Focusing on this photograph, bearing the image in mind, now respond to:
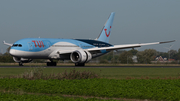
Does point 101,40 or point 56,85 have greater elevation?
point 101,40

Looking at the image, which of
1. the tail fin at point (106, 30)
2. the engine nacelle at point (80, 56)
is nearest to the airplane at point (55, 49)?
the engine nacelle at point (80, 56)

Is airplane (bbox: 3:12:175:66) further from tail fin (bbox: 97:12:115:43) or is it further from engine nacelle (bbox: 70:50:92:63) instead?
tail fin (bbox: 97:12:115:43)

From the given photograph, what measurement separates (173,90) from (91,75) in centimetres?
835

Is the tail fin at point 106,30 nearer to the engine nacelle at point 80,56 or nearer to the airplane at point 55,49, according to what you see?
the airplane at point 55,49

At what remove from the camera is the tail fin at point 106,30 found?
59219 mm

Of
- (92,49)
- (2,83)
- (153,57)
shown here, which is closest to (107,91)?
(2,83)

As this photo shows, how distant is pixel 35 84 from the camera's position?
1903cm

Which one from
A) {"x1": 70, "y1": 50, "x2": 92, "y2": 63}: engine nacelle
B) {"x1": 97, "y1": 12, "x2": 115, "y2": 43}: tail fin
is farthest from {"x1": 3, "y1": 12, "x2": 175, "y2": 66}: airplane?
{"x1": 97, "y1": 12, "x2": 115, "y2": 43}: tail fin

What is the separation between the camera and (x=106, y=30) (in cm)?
5966

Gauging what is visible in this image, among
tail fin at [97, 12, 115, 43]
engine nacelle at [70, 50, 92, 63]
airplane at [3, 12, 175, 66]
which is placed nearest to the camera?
airplane at [3, 12, 175, 66]

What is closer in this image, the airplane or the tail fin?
the airplane

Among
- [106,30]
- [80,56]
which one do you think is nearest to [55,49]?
[80,56]

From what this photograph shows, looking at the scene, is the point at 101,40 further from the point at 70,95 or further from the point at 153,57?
the point at 70,95

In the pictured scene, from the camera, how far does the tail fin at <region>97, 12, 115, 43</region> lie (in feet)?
194
